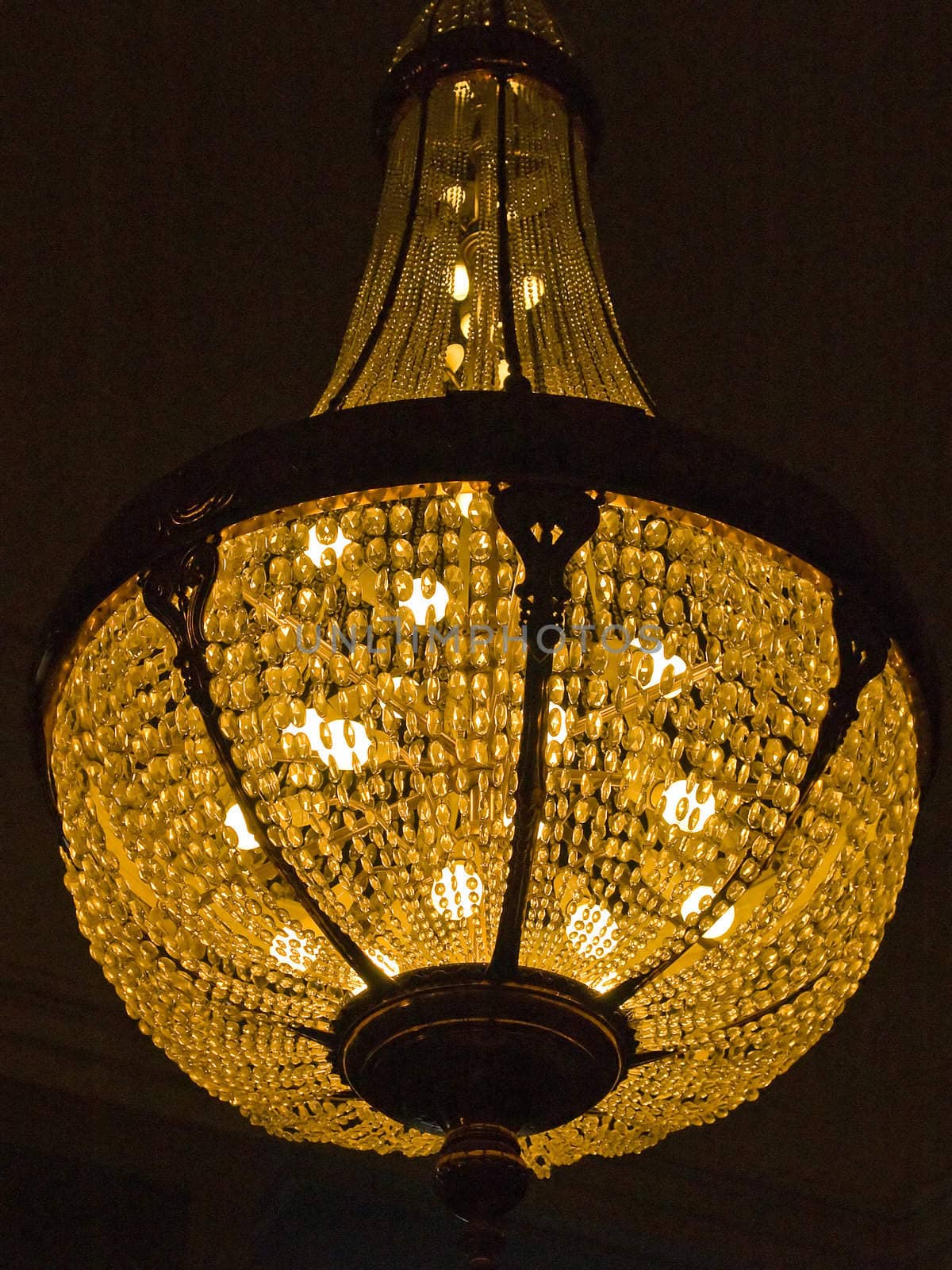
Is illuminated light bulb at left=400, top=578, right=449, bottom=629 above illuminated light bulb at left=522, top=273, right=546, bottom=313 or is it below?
below

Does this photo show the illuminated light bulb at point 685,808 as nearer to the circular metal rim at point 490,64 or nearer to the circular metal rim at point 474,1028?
the circular metal rim at point 474,1028

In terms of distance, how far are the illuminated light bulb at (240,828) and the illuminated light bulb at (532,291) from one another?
18.5 inches

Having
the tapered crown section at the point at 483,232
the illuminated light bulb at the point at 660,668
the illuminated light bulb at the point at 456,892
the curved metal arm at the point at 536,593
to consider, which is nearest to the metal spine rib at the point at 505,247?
the tapered crown section at the point at 483,232

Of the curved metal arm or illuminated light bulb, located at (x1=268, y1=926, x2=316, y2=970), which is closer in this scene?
the curved metal arm

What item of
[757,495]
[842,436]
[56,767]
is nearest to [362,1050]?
[56,767]

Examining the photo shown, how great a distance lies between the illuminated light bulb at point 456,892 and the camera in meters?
1.40

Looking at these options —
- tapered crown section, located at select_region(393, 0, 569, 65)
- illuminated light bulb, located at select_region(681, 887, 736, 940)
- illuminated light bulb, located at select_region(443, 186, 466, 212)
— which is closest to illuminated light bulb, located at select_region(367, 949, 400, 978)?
illuminated light bulb, located at select_region(681, 887, 736, 940)

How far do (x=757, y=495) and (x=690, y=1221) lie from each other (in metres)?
2.52

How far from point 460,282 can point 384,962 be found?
1.86 feet

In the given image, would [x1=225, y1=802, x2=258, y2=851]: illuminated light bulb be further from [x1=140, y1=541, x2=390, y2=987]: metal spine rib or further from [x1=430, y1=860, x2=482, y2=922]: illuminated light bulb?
[x1=430, y1=860, x2=482, y2=922]: illuminated light bulb

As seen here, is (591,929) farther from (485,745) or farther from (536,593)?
(536,593)

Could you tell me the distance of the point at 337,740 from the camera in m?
1.41

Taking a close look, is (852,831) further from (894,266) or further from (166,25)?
(166,25)

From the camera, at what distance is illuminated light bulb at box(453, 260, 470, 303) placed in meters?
1.60
